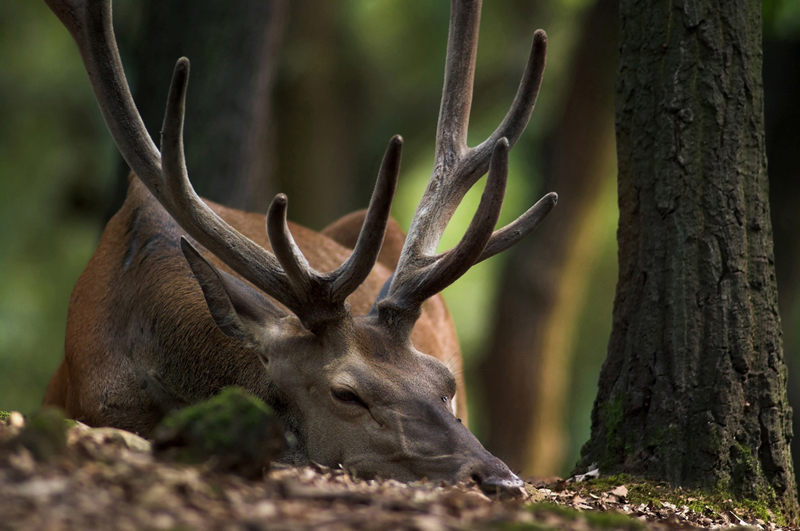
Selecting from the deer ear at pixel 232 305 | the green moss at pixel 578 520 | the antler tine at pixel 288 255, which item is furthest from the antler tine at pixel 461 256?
the green moss at pixel 578 520

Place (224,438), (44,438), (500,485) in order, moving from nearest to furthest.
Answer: (44,438) < (224,438) < (500,485)

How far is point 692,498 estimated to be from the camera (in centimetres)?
444

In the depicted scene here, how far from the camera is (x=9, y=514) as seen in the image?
→ 2.09 m

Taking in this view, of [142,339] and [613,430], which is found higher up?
[142,339]

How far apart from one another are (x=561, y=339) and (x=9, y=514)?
33.9 ft

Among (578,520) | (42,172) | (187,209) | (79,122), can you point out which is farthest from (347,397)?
(79,122)

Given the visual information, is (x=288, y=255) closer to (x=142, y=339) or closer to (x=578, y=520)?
(x=142, y=339)

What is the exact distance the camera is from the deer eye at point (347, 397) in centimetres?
432

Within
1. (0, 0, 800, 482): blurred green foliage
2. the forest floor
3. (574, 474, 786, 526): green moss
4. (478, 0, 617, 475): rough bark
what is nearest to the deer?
(574, 474, 786, 526): green moss

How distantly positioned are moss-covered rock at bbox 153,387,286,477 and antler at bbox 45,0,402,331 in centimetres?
151

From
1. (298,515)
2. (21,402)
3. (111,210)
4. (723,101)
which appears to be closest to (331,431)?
(298,515)

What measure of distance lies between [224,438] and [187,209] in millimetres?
2177

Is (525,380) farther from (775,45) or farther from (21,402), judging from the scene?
(21,402)

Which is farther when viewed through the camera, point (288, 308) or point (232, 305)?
point (288, 308)
